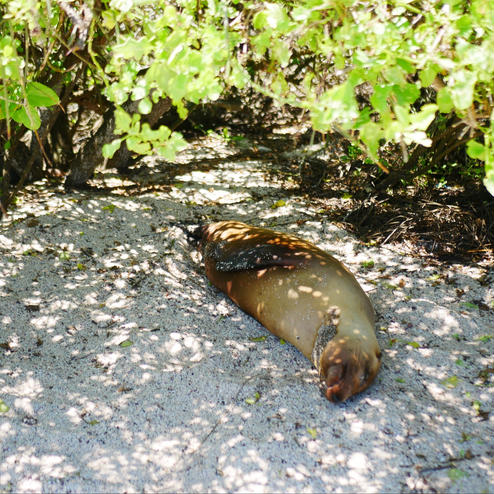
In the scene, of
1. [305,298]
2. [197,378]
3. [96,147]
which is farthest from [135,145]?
[96,147]

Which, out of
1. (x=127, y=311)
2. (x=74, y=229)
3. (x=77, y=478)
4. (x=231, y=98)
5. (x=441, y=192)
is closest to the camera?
(x=77, y=478)

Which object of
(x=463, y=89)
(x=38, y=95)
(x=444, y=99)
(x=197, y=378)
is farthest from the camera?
(x=197, y=378)

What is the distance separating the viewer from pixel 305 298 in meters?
3.56

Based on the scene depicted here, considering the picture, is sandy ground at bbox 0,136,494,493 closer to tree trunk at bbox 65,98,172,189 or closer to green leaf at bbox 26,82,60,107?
tree trunk at bbox 65,98,172,189

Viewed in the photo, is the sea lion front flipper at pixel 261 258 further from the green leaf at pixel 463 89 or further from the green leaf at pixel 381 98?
the green leaf at pixel 463 89

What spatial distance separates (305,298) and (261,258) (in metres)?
0.47

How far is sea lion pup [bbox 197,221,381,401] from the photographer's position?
3012 mm

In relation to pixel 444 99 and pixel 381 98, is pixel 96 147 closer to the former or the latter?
pixel 381 98

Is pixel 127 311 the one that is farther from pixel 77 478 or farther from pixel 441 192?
pixel 441 192

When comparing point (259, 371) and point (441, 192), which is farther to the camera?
point (441, 192)

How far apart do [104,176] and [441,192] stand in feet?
11.4

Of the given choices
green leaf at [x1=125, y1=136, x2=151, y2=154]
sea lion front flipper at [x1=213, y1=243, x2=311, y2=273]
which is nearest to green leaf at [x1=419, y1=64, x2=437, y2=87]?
green leaf at [x1=125, y1=136, x2=151, y2=154]

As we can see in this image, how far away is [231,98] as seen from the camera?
7.82 meters

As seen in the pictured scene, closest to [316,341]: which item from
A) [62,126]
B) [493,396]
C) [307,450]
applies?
[307,450]
